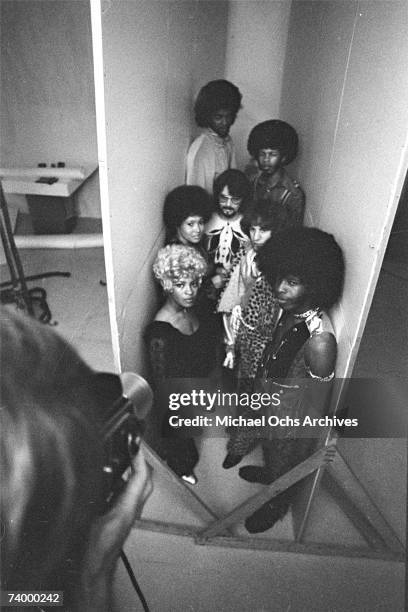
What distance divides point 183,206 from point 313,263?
56 cm

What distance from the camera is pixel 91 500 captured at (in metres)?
0.54

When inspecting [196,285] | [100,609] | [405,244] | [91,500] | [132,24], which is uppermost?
[132,24]

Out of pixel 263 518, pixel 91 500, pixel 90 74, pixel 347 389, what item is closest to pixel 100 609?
pixel 91 500

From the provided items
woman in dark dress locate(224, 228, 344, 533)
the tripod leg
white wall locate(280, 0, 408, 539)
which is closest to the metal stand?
the tripod leg

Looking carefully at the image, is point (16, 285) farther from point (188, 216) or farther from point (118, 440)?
point (118, 440)

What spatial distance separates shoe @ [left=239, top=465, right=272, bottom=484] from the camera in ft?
5.28

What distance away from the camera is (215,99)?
1.78m

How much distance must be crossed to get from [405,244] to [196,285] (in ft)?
1.86

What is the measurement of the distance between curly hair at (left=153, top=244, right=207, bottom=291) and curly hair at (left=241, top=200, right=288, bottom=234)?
234 mm

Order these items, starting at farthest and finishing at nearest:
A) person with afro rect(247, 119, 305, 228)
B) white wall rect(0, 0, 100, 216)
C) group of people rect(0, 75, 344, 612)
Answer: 1. white wall rect(0, 0, 100, 216)
2. person with afro rect(247, 119, 305, 228)
3. group of people rect(0, 75, 344, 612)

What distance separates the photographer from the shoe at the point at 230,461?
65.3 inches

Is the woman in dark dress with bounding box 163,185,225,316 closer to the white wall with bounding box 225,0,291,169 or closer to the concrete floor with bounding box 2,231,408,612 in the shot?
the concrete floor with bounding box 2,231,408,612

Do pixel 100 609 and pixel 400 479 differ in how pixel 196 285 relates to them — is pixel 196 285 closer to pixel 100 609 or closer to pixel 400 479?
pixel 100 609

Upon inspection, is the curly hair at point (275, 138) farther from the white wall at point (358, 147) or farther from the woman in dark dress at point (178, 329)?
the woman in dark dress at point (178, 329)
